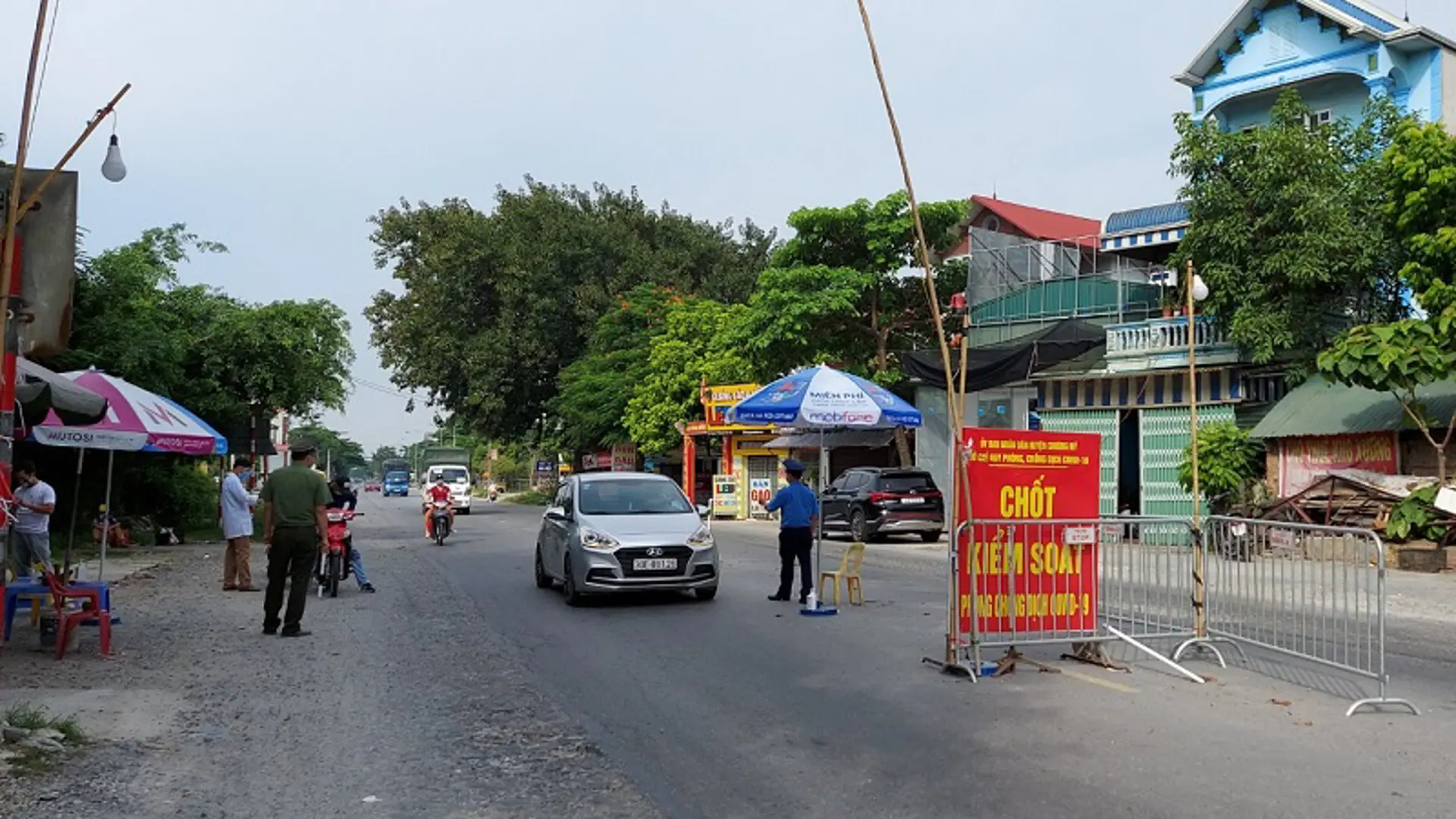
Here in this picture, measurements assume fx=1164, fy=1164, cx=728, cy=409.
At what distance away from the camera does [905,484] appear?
2583 cm

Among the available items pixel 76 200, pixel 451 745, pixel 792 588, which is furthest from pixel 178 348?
pixel 451 745

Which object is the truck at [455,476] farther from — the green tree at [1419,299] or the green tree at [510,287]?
the green tree at [1419,299]

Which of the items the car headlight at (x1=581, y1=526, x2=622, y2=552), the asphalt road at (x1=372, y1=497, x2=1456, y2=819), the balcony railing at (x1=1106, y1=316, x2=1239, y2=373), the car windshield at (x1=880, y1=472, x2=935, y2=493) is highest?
the balcony railing at (x1=1106, y1=316, x2=1239, y2=373)

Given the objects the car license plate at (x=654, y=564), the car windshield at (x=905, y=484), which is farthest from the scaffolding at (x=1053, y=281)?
the car license plate at (x=654, y=564)

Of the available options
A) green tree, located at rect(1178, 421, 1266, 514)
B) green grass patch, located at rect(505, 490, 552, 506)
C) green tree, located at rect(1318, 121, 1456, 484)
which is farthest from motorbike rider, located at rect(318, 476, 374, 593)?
green grass patch, located at rect(505, 490, 552, 506)

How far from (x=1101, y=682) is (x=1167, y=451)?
668 inches

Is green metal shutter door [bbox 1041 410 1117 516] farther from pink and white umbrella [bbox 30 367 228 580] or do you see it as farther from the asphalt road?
pink and white umbrella [bbox 30 367 228 580]

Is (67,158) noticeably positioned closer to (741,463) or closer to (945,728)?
(945,728)

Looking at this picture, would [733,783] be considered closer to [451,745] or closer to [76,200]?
[451,745]

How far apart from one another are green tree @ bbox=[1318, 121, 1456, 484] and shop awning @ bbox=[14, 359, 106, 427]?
57.0 feet

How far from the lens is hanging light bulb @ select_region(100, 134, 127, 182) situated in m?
9.82

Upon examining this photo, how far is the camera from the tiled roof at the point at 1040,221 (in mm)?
37062

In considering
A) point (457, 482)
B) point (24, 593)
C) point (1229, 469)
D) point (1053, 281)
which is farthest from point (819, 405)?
point (457, 482)

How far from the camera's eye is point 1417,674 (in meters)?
9.15
